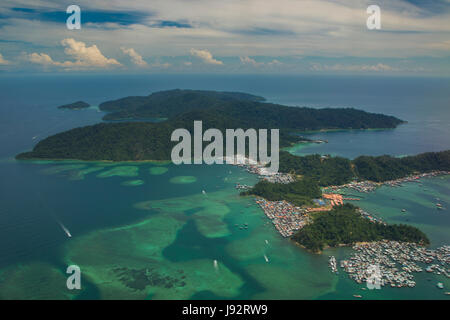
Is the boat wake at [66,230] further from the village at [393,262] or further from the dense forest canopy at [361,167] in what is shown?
the dense forest canopy at [361,167]

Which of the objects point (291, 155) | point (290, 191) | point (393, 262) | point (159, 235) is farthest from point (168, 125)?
point (393, 262)

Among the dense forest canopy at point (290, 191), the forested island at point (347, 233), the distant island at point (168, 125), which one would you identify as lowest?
the forested island at point (347, 233)

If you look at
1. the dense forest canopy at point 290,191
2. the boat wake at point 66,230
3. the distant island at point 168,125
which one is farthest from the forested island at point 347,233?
the distant island at point 168,125

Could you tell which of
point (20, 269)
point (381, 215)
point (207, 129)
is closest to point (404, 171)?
point (381, 215)

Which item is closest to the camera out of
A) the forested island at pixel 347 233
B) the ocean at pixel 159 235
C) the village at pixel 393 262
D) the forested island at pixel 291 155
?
the ocean at pixel 159 235

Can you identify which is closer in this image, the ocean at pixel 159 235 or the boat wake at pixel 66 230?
the ocean at pixel 159 235

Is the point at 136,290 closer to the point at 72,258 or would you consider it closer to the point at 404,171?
the point at 72,258

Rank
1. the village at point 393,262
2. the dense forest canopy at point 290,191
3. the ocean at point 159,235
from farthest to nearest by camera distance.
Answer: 1. the dense forest canopy at point 290,191
2. the village at point 393,262
3. the ocean at point 159,235

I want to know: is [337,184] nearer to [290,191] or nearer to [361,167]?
[361,167]
